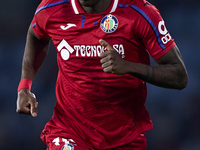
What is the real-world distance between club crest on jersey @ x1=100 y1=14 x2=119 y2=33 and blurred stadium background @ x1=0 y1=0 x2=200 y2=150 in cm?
279

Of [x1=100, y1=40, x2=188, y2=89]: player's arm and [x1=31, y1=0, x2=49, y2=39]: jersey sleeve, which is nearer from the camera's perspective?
[x1=100, y1=40, x2=188, y2=89]: player's arm

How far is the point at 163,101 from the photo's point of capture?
511 cm

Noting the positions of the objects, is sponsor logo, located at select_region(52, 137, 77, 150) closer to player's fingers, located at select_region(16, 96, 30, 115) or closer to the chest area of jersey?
player's fingers, located at select_region(16, 96, 30, 115)

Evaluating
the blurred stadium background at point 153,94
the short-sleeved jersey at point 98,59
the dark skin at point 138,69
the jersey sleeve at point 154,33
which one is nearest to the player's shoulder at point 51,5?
the short-sleeved jersey at point 98,59

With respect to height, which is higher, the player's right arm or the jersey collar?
the jersey collar

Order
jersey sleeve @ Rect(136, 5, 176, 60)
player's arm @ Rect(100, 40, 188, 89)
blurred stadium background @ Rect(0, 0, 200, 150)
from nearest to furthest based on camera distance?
player's arm @ Rect(100, 40, 188, 89), jersey sleeve @ Rect(136, 5, 176, 60), blurred stadium background @ Rect(0, 0, 200, 150)

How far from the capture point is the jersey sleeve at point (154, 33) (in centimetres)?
241

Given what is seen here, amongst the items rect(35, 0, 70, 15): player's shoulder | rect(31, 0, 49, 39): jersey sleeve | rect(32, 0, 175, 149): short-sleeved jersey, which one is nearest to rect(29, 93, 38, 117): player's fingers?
rect(32, 0, 175, 149): short-sleeved jersey

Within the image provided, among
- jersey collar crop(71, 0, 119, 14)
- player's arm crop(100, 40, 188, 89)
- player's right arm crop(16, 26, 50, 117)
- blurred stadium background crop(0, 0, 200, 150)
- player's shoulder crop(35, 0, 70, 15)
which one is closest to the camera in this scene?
player's arm crop(100, 40, 188, 89)

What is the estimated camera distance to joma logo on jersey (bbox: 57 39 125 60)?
8.23 ft

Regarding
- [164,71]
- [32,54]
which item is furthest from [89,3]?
[32,54]

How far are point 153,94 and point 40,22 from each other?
2720 mm

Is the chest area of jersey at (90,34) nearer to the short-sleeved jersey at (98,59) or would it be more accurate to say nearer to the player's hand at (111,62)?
the short-sleeved jersey at (98,59)

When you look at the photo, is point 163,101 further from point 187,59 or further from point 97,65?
point 97,65
